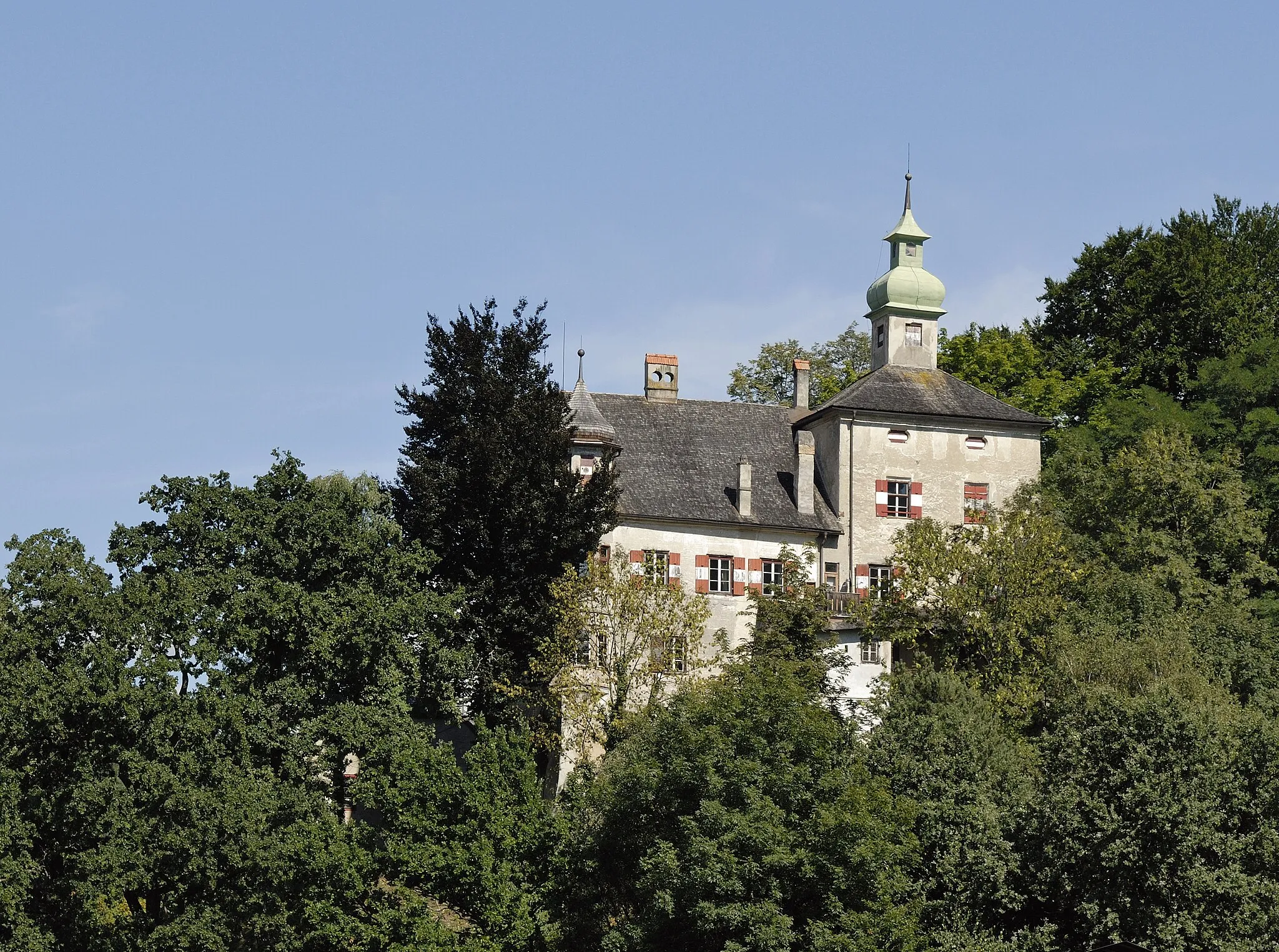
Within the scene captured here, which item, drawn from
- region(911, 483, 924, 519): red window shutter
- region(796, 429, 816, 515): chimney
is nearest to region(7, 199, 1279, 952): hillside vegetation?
region(911, 483, 924, 519): red window shutter

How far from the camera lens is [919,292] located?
66.8 metres

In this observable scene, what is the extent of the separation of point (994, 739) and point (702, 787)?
8.30 m

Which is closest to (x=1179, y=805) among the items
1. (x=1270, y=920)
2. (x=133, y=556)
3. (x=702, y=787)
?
(x=1270, y=920)

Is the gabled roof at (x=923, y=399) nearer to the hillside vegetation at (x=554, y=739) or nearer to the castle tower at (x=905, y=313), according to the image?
the castle tower at (x=905, y=313)

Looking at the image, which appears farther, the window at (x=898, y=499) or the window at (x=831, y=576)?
the window at (x=898, y=499)

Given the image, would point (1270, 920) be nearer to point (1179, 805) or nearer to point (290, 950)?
point (1179, 805)

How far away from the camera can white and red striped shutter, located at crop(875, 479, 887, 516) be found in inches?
2409

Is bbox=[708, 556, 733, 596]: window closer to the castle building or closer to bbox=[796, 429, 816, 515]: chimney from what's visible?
the castle building

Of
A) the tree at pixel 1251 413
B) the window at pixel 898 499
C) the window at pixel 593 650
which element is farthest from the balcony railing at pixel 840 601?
the tree at pixel 1251 413

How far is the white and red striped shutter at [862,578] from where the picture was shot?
6038 centimetres

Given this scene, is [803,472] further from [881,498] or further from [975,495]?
→ [975,495]

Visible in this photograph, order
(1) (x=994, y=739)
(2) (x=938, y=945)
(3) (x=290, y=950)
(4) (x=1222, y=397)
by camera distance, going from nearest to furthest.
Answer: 1. (2) (x=938, y=945)
2. (3) (x=290, y=950)
3. (1) (x=994, y=739)
4. (4) (x=1222, y=397)

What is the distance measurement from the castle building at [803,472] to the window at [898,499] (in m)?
0.04

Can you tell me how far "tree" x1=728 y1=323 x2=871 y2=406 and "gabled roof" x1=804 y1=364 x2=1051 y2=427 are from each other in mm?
11494
